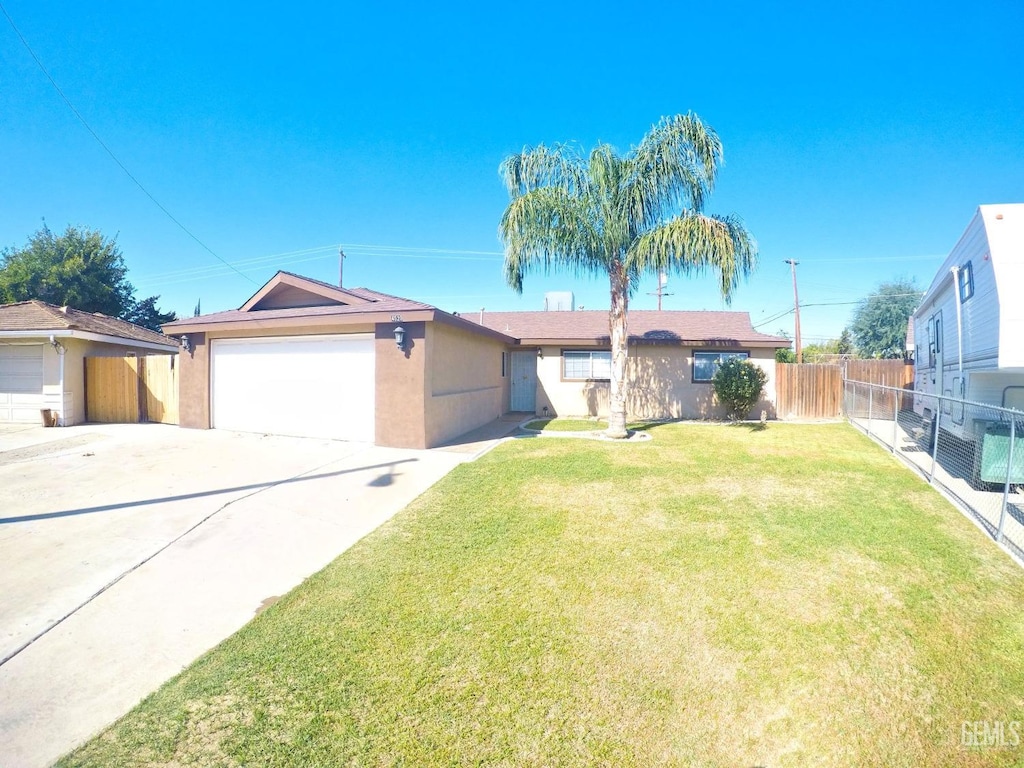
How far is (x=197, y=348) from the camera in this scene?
36.9 ft

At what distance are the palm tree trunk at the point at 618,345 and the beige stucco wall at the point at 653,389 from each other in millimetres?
4055

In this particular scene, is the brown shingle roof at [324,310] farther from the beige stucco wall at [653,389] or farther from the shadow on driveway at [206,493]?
the beige stucco wall at [653,389]

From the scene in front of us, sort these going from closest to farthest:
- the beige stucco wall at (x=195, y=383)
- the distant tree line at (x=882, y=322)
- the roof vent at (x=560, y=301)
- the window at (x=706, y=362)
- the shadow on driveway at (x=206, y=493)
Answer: the shadow on driveway at (x=206, y=493), the beige stucco wall at (x=195, y=383), the window at (x=706, y=362), the roof vent at (x=560, y=301), the distant tree line at (x=882, y=322)

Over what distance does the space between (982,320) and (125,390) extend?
18.3 m

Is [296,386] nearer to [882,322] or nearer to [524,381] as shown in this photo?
[524,381]

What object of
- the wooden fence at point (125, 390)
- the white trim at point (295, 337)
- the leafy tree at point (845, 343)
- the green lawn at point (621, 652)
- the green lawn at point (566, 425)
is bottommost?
the green lawn at point (621, 652)

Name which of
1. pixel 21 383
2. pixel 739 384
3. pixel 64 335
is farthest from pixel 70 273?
pixel 739 384

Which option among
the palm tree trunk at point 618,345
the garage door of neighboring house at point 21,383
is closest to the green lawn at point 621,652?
the palm tree trunk at point 618,345

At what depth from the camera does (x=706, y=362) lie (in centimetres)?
1430

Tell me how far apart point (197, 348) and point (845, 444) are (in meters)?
15.0

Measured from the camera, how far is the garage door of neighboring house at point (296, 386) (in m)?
9.48

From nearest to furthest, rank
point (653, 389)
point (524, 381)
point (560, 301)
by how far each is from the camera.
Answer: point (653, 389) → point (524, 381) → point (560, 301)

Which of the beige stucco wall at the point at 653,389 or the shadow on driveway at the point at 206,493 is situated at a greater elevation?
the beige stucco wall at the point at 653,389

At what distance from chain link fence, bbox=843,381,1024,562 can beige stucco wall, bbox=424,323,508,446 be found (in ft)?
25.9
